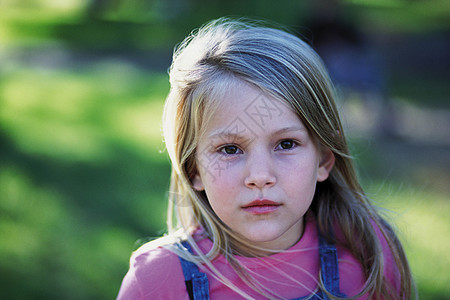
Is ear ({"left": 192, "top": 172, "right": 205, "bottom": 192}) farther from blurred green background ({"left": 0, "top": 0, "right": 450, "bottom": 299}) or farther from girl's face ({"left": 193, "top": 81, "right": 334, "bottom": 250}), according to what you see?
blurred green background ({"left": 0, "top": 0, "right": 450, "bottom": 299})

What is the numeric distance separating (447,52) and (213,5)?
→ 16.8 ft

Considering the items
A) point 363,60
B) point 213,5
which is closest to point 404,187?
point 363,60

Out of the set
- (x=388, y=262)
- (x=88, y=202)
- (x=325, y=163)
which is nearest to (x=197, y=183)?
(x=325, y=163)

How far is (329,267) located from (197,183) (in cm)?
54

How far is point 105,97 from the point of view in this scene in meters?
7.59

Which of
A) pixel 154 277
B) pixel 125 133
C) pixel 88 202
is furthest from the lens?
pixel 125 133

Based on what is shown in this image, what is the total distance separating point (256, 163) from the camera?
156 centimetres

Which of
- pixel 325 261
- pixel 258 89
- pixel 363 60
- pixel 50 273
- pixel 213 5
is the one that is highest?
pixel 213 5

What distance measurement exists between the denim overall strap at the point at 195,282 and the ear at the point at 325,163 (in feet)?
1.74

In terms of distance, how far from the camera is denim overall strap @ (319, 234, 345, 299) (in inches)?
69.2

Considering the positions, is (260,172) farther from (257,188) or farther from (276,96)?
(276,96)

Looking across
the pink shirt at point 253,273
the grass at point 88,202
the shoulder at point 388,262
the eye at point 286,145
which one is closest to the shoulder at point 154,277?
the pink shirt at point 253,273

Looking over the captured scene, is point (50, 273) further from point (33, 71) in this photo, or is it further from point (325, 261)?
point (33, 71)

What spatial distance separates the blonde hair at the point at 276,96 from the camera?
5.42ft
